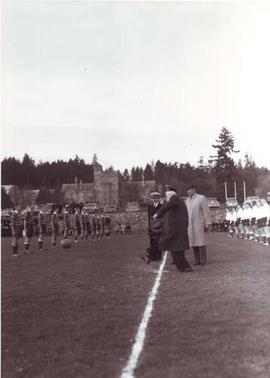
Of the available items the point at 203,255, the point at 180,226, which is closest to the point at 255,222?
the point at 203,255

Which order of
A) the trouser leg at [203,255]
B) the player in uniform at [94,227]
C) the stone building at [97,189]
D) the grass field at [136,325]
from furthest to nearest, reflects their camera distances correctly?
the stone building at [97,189] < the player in uniform at [94,227] < the trouser leg at [203,255] < the grass field at [136,325]

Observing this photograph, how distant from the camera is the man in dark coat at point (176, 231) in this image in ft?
40.5

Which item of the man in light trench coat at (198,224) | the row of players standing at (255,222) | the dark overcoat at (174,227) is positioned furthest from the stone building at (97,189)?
the dark overcoat at (174,227)

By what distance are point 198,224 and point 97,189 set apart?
391 ft

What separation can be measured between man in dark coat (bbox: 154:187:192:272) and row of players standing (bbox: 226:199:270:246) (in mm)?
8840

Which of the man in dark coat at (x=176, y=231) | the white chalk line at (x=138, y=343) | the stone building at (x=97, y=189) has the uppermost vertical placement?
the stone building at (x=97, y=189)

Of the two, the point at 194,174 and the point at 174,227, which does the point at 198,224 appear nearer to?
the point at 174,227

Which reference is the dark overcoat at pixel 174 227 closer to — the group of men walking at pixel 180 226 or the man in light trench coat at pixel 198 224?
the group of men walking at pixel 180 226

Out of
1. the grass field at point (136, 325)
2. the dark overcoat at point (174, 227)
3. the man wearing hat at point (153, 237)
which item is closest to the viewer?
the grass field at point (136, 325)

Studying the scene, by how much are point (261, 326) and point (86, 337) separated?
1.87 meters

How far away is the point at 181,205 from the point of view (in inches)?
501

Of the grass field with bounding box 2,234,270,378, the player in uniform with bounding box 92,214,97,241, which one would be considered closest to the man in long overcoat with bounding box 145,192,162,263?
the grass field with bounding box 2,234,270,378

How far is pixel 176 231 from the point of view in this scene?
492 inches

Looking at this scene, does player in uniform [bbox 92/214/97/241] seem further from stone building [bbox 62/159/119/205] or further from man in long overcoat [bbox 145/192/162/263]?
stone building [bbox 62/159/119/205]
